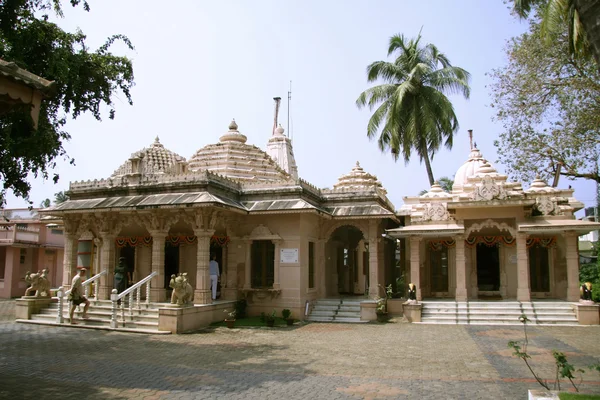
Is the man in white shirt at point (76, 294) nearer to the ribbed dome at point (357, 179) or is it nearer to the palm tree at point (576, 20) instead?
the ribbed dome at point (357, 179)

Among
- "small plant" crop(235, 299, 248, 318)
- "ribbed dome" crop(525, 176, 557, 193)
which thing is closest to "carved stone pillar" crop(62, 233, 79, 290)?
"small plant" crop(235, 299, 248, 318)

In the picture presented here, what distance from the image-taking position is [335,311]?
17.1m

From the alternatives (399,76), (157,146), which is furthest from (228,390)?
(399,76)

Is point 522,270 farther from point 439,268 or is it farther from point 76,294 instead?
point 76,294

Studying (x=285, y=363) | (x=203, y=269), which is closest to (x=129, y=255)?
(x=203, y=269)

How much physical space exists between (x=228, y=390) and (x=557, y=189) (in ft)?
53.2

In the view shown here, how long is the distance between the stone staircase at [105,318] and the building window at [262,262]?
3.74m

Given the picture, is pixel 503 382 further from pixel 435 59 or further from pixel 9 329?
pixel 435 59

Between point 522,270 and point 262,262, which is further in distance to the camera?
point 262,262

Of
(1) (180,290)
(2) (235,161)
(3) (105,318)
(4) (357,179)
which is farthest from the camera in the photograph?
(4) (357,179)

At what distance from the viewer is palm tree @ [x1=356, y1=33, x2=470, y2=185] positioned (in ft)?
80.6

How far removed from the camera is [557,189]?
19109mm

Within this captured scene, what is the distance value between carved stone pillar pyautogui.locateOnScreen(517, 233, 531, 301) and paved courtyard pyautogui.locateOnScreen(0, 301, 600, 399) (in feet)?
8.31

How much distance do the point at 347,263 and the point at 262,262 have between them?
26.3 ft
